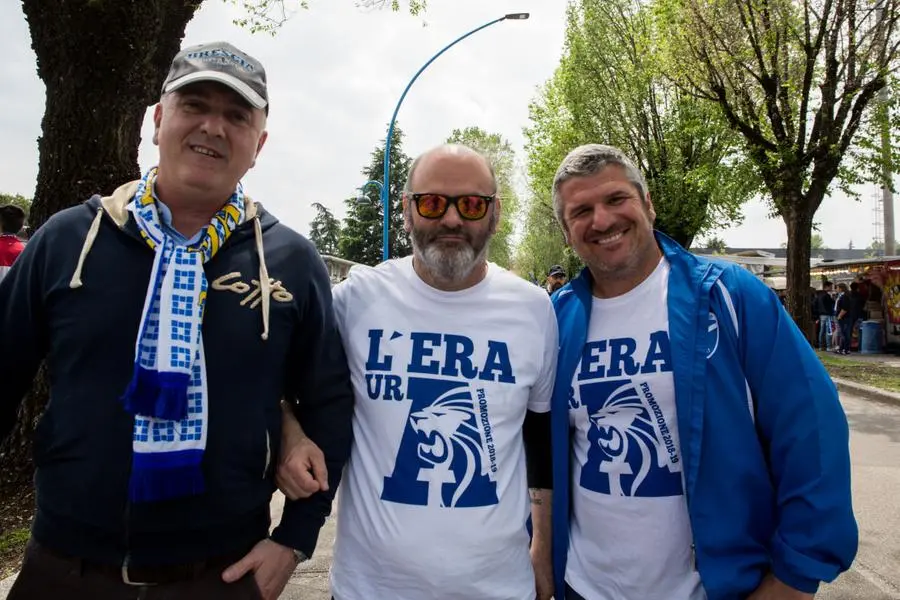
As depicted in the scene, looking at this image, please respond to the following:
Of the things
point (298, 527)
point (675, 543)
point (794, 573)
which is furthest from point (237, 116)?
point (794, 573)

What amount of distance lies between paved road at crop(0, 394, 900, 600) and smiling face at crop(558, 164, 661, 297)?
2423 millimetres

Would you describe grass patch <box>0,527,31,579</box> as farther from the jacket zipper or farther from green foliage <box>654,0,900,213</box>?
green foliage <box>654,0,900,213</box>

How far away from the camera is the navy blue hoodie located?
1.56 m

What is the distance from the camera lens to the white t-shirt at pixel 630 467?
192cm

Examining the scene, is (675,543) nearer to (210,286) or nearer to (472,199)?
(472,199)

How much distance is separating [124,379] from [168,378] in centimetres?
17

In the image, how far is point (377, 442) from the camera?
79.0 inches

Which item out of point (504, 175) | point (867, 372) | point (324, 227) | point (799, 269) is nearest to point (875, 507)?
point (867, 372)

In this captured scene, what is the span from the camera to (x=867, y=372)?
446 inches

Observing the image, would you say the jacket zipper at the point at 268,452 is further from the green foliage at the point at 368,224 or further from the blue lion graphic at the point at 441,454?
the green foliage at the point at 368,224

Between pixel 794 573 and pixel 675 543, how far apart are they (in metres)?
0.35

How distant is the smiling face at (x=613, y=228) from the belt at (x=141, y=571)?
166 centimetres

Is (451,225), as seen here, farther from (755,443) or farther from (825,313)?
(825,313)

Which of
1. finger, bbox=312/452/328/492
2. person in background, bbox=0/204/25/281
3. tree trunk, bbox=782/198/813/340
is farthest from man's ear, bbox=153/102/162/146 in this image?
tree trunk, bbox=782/198/813/340
